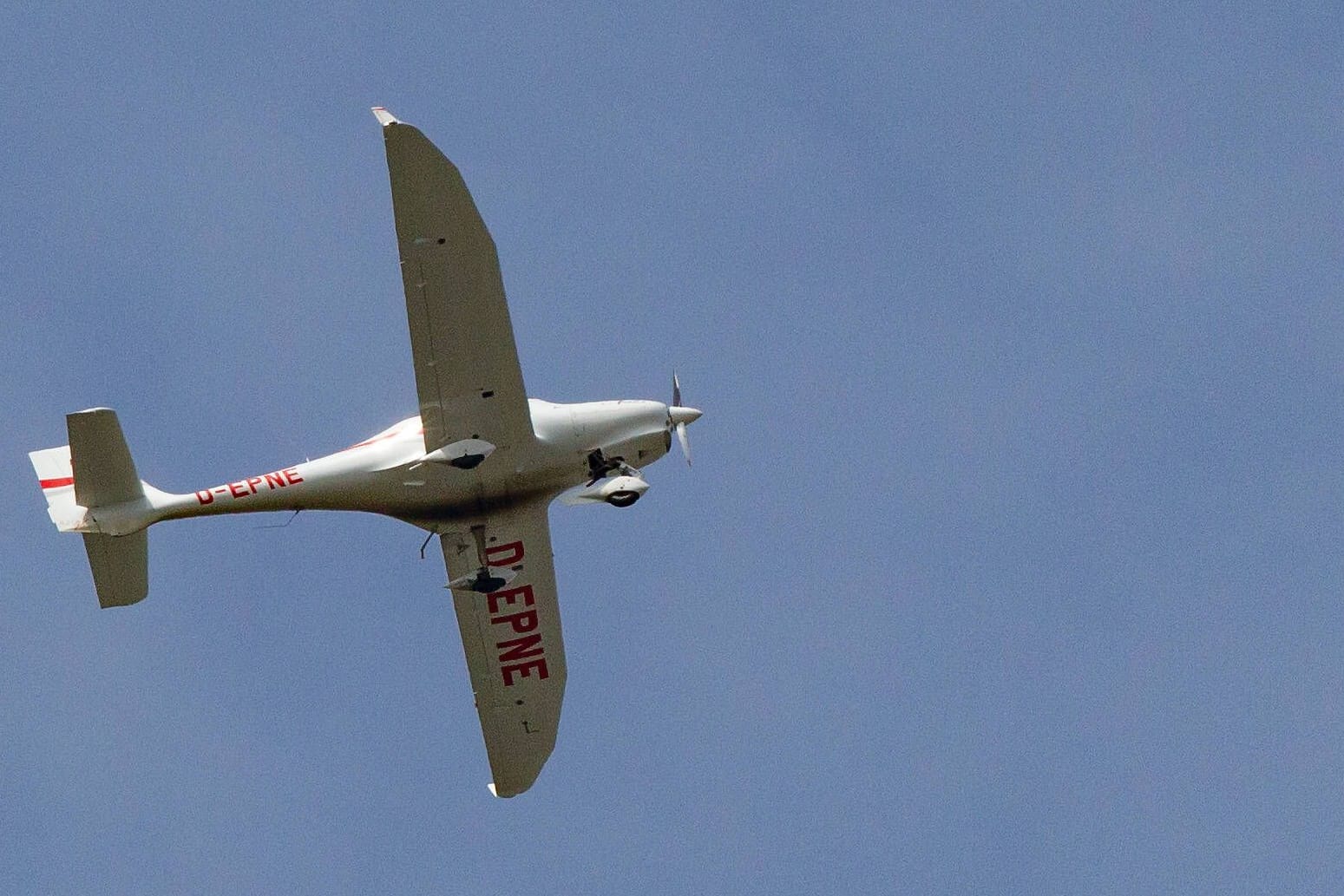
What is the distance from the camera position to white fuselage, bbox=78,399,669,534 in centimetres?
3070

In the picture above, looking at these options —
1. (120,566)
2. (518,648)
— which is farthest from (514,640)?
→ (120,566)

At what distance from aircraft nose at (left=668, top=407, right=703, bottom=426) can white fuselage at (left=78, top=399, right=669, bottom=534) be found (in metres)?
0.33

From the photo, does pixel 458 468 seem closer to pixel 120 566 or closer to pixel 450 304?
pixel 450 304

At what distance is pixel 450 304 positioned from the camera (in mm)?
29438

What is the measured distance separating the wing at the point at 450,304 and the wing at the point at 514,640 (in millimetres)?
2090

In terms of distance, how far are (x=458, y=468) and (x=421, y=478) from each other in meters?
0.60

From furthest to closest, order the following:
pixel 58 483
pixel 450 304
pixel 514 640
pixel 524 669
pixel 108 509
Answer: pixel 524 669, pixel 514 640, pixel 58 483, pixel 108 509, pixel 450 304

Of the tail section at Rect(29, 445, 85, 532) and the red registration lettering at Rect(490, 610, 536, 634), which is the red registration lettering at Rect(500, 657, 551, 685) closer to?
the red registration lettering at Rect(490, 610, 536, 634)

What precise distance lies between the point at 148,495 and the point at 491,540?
16.4ft

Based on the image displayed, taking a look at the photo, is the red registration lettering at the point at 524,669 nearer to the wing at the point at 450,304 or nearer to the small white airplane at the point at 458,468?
the small white airplane at the point at 458,468

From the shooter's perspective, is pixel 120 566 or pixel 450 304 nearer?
pixel 450 304

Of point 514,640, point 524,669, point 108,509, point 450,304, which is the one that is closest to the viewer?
point 450,304

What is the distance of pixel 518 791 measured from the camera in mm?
34812

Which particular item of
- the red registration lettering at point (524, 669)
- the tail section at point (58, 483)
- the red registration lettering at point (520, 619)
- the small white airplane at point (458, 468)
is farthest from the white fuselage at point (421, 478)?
the red registration lettering at point (524, 669)
